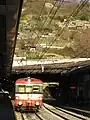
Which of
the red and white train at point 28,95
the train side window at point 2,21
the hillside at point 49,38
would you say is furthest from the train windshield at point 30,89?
the hillside at point 49,38

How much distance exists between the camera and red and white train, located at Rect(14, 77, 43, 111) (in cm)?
3269

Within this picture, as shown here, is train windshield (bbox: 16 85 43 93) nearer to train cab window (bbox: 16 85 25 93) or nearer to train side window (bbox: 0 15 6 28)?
train cab window (bbox: 16 85 25 93)

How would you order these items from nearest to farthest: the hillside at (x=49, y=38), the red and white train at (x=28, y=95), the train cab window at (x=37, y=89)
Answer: the red and white train at (x=28, y=95)
the train cab window at (x=37, y=89)
the hillside at (x=49, y=38)

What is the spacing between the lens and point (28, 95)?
3294 cm

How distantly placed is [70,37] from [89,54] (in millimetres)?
36243

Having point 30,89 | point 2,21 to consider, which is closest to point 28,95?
point 30,89

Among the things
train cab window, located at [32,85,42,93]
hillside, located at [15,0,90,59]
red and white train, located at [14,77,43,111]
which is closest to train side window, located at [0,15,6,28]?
red and white train, located at [14,77,43,111]

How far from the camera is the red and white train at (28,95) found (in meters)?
32.7

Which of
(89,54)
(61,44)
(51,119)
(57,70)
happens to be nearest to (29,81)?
(51,119)

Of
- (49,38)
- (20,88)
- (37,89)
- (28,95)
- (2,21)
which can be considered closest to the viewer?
(2,21)

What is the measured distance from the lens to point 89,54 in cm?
8681

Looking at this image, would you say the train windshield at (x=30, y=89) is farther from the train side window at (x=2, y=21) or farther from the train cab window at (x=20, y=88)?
the train side window at (x=2, y=21)

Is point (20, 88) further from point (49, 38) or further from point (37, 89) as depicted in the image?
point (49, 38)

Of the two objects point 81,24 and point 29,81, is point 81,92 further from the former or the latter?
point 81,24
